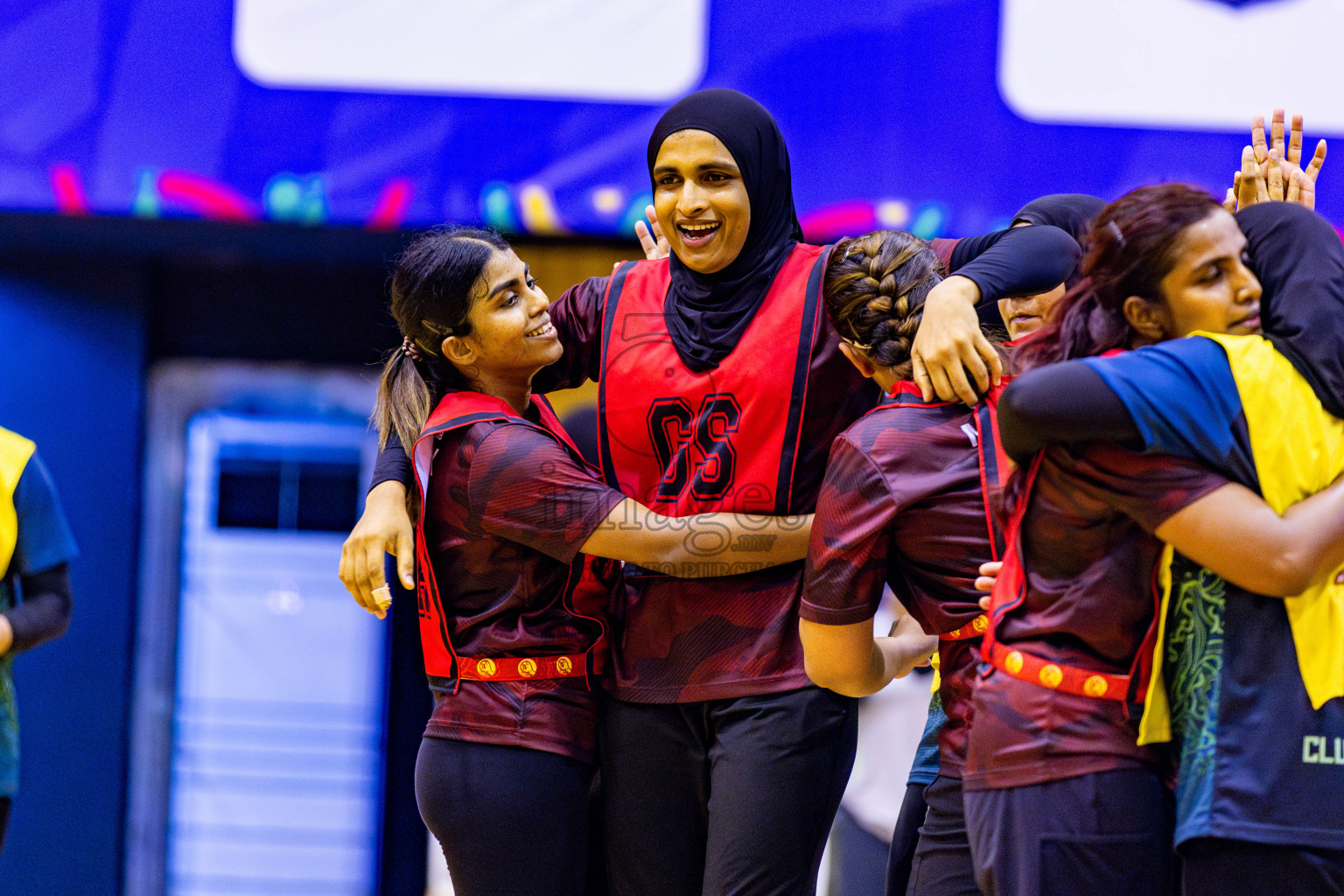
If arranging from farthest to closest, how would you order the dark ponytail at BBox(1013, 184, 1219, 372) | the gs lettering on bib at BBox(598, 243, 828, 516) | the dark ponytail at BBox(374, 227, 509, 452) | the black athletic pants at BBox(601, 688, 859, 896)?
1. the dark ponytail at BBox(374, 227, 509, 452)
2. the gs lettering on bib at BBox(598, 243, 828, 516)
3. the black athletic pants at BBox(601, 688, 859, 896)
4. the dark ponytail at BBox(1013, 184, 1219, 372)

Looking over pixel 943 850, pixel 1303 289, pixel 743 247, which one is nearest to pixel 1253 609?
pixel 1303 289

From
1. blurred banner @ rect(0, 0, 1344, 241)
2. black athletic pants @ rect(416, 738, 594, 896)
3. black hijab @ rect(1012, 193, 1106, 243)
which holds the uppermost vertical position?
blurred banner @ rect(0, 0, 1344, 241)

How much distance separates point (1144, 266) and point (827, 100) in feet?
8.73

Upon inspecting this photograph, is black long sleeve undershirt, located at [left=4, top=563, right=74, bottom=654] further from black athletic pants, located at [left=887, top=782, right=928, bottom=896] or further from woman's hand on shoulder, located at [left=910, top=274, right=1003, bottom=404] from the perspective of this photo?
woman's hand on shoulder, located at [left=910, top=274, right=1003, bottom=404]

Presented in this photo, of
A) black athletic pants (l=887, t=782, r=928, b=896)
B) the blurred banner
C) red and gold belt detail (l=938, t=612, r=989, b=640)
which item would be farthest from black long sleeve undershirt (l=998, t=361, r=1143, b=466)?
the blurred banner

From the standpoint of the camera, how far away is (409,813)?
14.3 feet

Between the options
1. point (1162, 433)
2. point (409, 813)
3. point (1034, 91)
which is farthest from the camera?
point (409, 813)

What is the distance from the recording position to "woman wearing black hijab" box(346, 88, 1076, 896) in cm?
209

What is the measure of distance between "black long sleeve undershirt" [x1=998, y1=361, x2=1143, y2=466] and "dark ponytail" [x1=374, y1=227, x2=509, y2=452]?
1.11 m

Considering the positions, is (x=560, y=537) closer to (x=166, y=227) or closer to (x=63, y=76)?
(x=166, y=227)

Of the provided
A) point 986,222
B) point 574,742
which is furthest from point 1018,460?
point 986,222

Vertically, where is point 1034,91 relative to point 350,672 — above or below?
above

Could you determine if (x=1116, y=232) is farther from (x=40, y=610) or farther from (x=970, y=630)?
(x=40, y=610)

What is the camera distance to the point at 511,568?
2213 mm
